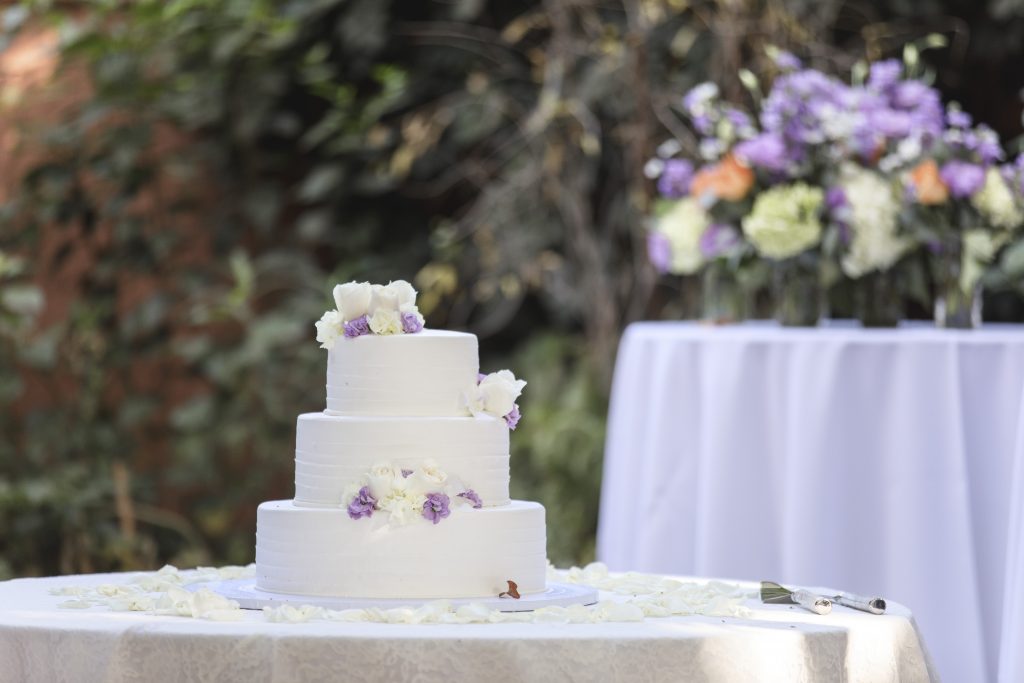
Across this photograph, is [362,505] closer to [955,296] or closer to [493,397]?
[493,397]

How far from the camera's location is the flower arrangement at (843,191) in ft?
12.1

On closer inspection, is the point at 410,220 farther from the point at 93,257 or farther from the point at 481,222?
the point at 93,257

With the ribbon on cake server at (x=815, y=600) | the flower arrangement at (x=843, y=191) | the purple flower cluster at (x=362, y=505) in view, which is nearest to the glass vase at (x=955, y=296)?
the flower arrangement at (x=843, y=191)

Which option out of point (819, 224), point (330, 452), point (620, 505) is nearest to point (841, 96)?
point (819, 224)

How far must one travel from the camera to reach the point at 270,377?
5633mm

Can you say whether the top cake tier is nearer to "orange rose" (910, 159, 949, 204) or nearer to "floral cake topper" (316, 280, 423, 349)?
"floral cake topper" (316, 280, 423, 349)

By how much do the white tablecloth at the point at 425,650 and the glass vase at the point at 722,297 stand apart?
2.32 m

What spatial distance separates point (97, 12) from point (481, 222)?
1503 millimetres

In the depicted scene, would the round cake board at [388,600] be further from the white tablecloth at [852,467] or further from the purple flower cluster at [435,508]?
the white tablecloth at [852,467]

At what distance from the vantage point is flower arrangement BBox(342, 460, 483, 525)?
6.46 feet

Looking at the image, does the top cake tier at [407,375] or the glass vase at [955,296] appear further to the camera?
the glass vase at [955,296]

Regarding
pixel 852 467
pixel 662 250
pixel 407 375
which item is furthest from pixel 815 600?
pixel 662 250

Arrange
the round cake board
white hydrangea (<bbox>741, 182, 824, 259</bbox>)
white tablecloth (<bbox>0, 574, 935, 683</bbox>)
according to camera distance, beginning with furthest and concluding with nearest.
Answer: white hydrangea (<bbox>741, 182, 824, 259</bbox>) → the round cake board → white tablecloth (<bbox>0, 574, 935, 683</bbox>)

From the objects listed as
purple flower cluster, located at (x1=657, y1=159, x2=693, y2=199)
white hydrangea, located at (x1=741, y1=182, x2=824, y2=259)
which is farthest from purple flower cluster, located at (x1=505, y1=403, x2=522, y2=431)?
purple flower cluster, located at (x1=657, y1=159, x2=693, y2=199)
